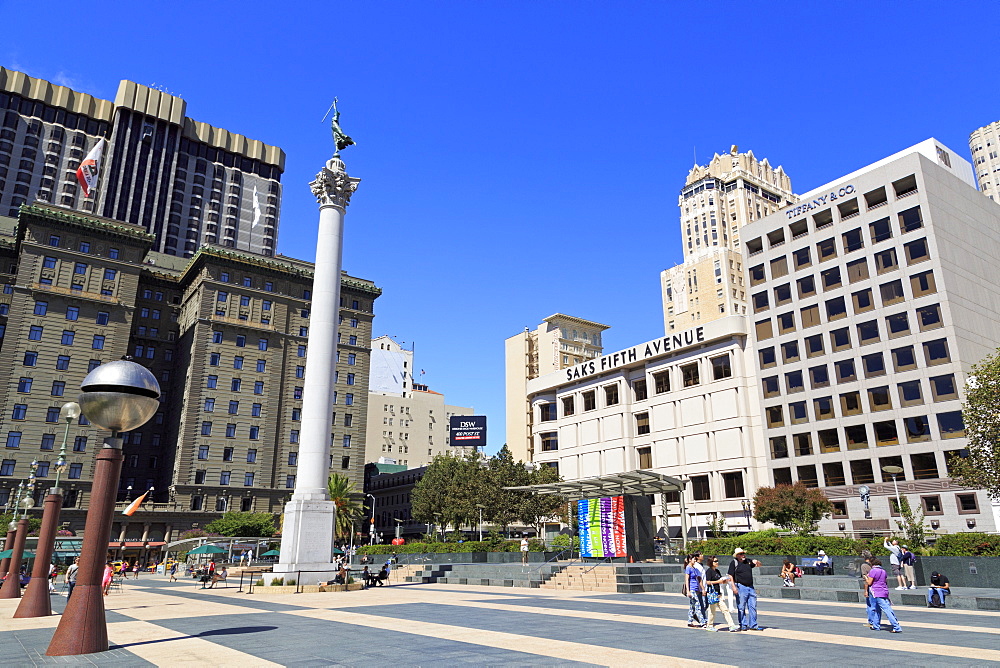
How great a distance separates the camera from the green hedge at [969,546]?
29.8 metres

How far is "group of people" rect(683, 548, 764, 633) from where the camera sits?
15336 millimetres

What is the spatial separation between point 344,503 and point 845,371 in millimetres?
55702

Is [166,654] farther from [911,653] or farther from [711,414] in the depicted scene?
[711,414]

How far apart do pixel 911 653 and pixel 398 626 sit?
36.0 ft

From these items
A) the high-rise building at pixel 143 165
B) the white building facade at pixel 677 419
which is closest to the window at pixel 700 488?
the white building facade at pixel 677 419

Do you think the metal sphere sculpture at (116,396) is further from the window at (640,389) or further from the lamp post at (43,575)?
the window at (640,389)

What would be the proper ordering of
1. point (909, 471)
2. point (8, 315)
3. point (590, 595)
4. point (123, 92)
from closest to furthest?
point (590, 595)
point (909, 471)
point (8, 315)
point (123, 92)

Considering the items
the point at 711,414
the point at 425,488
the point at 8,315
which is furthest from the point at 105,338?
the point at 711,414

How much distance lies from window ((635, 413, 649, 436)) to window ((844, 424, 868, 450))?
73.1 feet

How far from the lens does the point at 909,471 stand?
2271 inches

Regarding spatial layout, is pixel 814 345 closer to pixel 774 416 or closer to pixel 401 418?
pixel 774 416

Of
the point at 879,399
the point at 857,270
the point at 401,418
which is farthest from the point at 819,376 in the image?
the point at 401,418

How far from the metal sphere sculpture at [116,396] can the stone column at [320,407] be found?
2233cm

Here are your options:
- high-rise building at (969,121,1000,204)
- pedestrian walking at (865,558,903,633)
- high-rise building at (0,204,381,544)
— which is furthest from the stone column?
high-rise building at (969,121,1000,204)
